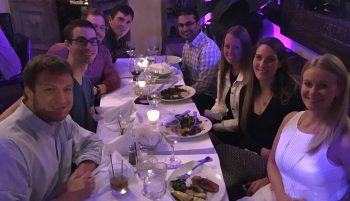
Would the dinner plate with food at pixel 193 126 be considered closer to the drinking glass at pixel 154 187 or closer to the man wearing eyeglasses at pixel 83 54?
the drinking glass at pixel 154 187

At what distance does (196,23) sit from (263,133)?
1.44 metres

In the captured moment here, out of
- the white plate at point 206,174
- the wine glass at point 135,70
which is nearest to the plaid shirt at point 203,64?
the wine glass at point 135,70

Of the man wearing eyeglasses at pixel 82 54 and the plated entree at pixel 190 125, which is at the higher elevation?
the man wearing eyeglasses at pixel 82 54

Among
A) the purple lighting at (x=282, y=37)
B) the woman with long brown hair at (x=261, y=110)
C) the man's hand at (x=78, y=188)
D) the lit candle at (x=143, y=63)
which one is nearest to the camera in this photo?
the man's hand at (x=78, y=188)

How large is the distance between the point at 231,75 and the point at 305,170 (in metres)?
1.17

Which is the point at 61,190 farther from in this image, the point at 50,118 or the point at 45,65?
the point at 45,65

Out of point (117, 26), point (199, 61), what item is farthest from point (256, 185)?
point (117, 26)

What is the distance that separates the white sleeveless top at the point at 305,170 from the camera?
4.20 ft

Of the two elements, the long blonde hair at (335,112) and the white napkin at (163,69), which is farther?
the white napkin at (163,69)

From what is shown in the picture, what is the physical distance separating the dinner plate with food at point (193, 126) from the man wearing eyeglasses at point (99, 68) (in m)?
0.77

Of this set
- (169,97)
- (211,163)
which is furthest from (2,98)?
(211,163)

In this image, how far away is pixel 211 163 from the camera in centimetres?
144

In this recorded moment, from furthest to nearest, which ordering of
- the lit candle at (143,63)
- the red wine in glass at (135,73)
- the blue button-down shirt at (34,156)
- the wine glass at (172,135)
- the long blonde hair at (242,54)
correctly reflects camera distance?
1. the lit candle at (143,63)
2. the red wine in glass at (135,73)
3. the long blonde hair at (242,54)
4. the wine glass at (172,135)
5. the blue button-down shirt at (34,156)

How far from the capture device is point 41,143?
1188 millimetres
